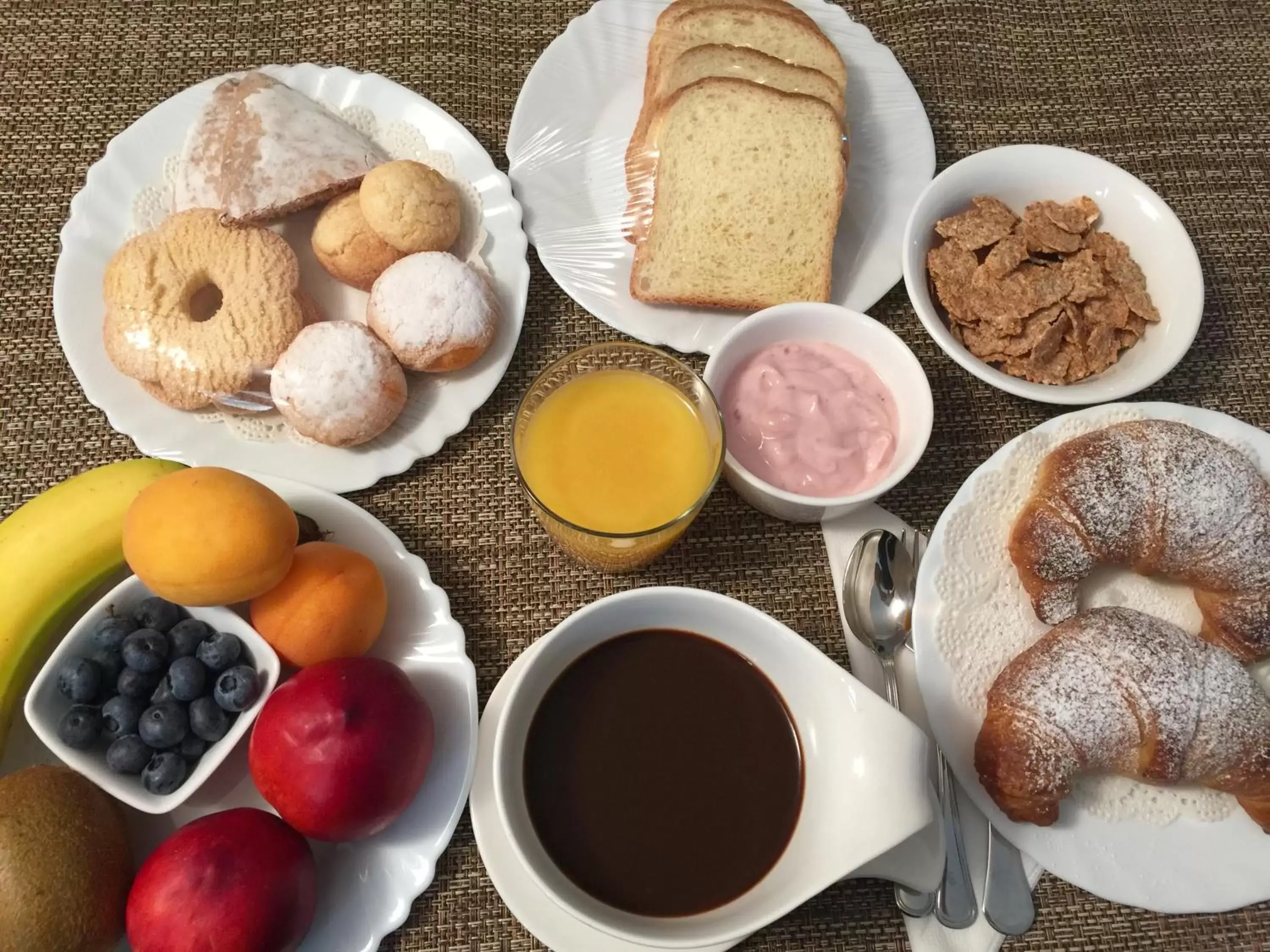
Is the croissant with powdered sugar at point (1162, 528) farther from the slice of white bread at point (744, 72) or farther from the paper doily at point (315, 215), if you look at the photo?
the paper doily at point (315, 215)

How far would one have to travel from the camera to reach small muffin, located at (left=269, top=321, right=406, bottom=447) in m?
1.10

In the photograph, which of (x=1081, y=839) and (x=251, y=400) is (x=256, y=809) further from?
(x=1081, y=839)

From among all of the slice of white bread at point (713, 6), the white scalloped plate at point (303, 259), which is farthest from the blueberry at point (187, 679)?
the slice of white bread at point (713, 6)

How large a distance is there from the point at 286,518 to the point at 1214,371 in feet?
4.38

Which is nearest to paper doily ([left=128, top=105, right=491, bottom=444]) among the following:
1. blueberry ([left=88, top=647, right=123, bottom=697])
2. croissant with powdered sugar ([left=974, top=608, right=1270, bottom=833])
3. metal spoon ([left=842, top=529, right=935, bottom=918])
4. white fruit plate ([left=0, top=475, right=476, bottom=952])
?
white fruit plate ([left=0, top=475, right=476, bottom=952])

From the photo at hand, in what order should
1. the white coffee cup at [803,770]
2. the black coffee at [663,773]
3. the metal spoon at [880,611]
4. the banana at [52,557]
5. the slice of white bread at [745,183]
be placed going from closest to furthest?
1. the white coffee cup at [803,770]
2. the black coffee at [663,773]
3. the banana at [52,557]
4. the metal spoon at [880,611]
5. the slice of white bread at [745,183]

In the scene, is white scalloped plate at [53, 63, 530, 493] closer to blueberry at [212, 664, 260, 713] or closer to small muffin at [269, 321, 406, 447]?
small muffin at [269, 321, 406, 447]

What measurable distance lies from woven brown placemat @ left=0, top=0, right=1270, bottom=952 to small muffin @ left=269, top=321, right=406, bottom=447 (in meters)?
0.10

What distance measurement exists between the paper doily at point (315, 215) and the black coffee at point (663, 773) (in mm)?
503

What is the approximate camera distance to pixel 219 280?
118 centimetres

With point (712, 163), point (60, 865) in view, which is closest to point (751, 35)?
point (712, 163)

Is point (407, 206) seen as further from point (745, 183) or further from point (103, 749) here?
point (103, 749)

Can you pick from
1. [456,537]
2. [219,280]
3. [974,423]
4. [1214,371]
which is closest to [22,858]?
[456,537]

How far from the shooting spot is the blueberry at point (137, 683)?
916 millimetres
